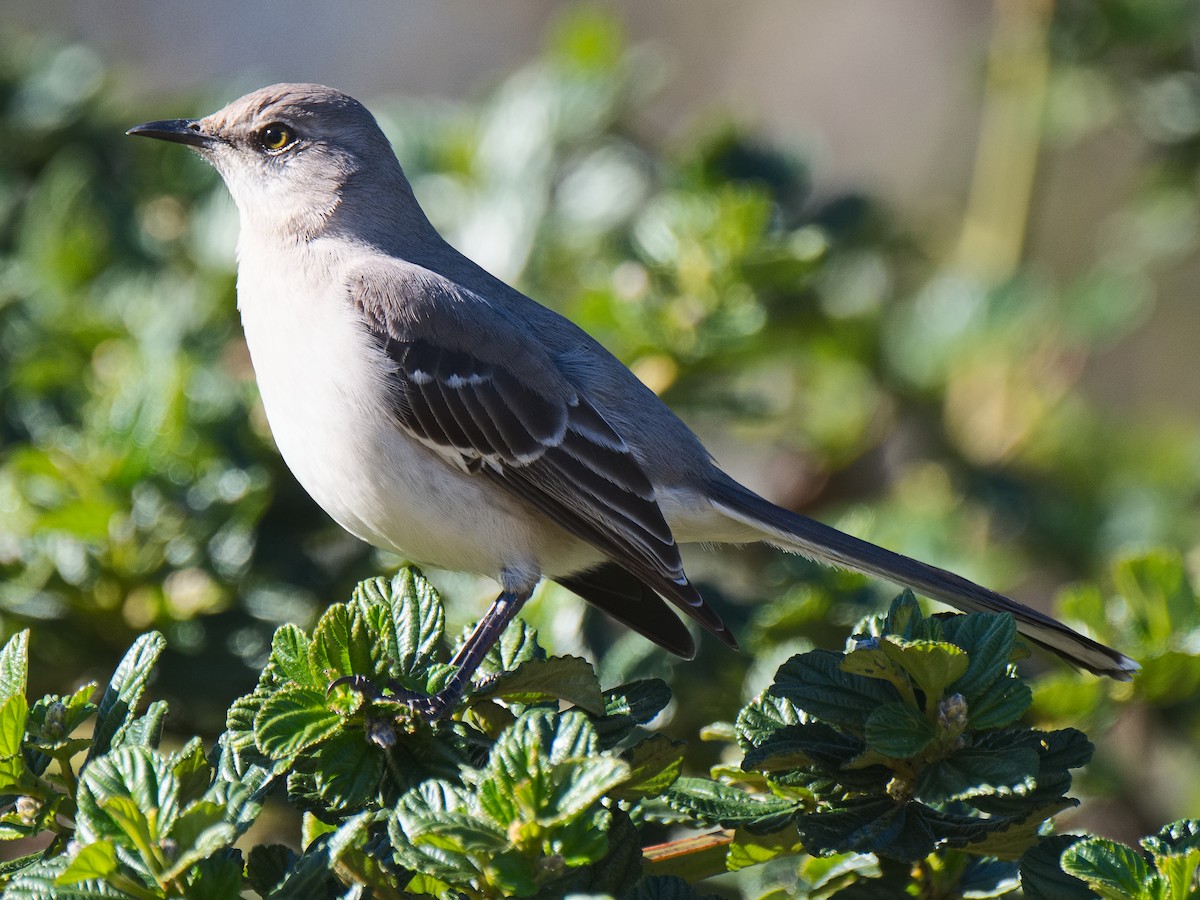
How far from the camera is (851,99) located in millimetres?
10094

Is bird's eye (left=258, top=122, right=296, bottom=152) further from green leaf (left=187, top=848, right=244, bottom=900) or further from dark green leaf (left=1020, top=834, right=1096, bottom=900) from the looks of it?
dark green leaf (left=1020, top=834, right=1096, bottom=900)

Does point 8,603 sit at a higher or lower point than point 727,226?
lower

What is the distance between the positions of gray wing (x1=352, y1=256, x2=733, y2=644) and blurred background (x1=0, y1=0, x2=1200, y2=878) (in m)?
0.39

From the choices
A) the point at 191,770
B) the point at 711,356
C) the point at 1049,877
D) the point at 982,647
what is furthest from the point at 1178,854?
the point at 711,356

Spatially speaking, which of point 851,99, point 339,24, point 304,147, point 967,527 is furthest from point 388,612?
point 339,24

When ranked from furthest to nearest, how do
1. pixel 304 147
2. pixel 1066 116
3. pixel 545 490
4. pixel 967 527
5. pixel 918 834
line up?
pixel 1066 116
pixel 967 527
pixel 304 147
pixel 545 490
pixel 918 834

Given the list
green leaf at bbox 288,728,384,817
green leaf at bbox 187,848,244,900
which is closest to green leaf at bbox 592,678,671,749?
green leaf at bbox 288,728,384,817

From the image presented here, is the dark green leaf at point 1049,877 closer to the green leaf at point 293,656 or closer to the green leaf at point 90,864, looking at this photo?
the green leaf at point 293,656

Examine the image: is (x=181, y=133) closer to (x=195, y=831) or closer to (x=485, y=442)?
(x=485, y=442)

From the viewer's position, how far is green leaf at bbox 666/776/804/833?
2146 millimetres

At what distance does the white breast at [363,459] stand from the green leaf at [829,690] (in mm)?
1210

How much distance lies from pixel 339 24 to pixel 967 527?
27.1 feet

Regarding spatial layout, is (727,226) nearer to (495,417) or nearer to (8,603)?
(495,417)

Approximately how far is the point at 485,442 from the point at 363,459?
0.33 meters
